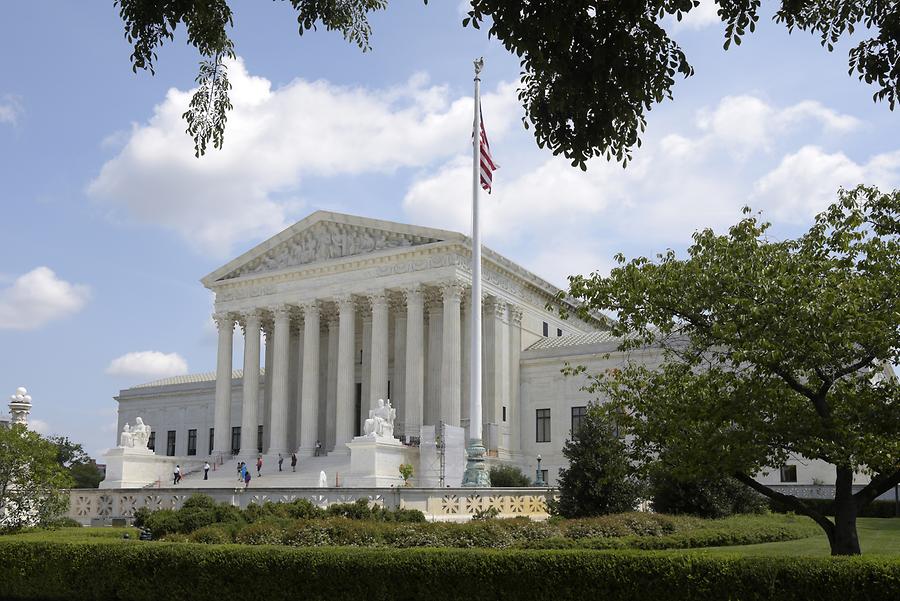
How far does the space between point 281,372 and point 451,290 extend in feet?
48.2

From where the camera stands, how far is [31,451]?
85.5 ft

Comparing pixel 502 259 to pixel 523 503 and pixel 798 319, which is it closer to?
pixel 523 503

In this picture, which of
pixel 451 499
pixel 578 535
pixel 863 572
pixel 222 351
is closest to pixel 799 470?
pixel 451 499

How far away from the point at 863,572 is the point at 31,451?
22.1 meters

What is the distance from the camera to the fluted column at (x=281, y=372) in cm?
6366

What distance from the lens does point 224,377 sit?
219 ft

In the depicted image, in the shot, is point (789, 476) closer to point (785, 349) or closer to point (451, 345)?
point (451, 345)

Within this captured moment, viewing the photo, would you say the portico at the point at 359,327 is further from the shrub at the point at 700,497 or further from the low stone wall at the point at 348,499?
the shrub at the point at 700,497

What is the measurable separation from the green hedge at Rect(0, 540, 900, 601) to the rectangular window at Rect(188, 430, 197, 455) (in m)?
61.4

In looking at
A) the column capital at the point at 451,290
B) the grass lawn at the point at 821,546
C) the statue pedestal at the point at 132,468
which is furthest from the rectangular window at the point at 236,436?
the grass lawn at the point at 821,546

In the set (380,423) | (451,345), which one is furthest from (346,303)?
(380,423)

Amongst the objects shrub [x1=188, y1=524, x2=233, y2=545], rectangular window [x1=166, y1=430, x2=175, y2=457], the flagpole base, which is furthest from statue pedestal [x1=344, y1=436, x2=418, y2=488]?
rectangular window [x1=166, y1=430, x2=175, y2=457]

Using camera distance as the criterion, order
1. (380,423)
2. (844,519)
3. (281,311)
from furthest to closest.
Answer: (281,311)
(380,423)
(844,519)

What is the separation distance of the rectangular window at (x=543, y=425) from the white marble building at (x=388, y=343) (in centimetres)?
7
